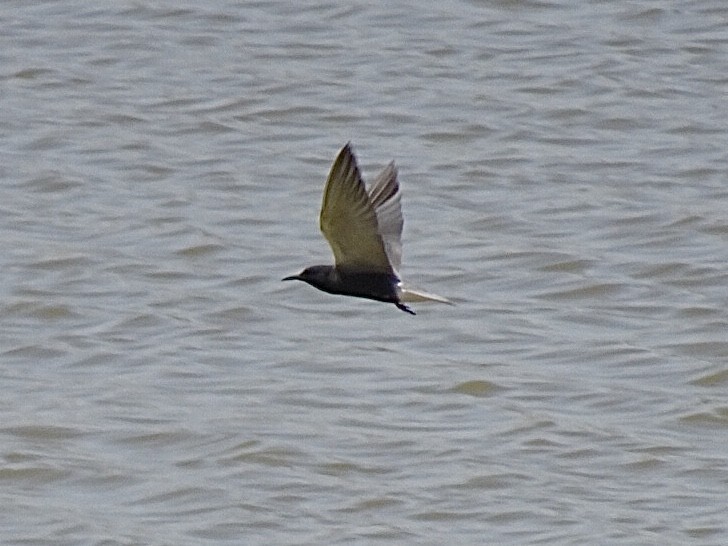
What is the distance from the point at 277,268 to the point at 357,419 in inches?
59.0

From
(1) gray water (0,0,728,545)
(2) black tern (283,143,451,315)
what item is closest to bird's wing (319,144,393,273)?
(2) black tern (283,143,451,315)

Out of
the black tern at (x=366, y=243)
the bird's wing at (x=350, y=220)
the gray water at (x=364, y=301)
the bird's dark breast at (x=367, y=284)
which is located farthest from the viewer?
the gray water at (x=364, y=301)

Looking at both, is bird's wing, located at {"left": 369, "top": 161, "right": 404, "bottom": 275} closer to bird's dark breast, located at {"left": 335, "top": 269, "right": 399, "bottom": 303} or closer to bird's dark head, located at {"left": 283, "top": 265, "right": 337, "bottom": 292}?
bird's dark breast, located at {"left": 335, "top": 269, "right": 399, "bottom": 303}

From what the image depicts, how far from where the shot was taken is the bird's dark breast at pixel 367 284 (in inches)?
246

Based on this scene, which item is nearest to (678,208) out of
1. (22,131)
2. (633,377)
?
(633,377)

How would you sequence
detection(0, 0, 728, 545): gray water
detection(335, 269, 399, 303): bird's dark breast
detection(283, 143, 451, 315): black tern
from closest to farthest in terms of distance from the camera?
detection(283, 143, 451, 315): black tern < detection(335, 269, 399, 303): bird's dark breast < detection(0, 0, 728, 545): gray water

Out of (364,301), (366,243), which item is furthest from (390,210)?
(364,301)

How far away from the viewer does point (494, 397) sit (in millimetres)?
8367

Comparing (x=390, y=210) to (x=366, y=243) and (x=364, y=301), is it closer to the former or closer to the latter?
(x=366, y=243)

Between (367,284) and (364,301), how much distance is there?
3204 millimetres

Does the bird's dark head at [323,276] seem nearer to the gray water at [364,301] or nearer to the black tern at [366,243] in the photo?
the black tern at [366,243]

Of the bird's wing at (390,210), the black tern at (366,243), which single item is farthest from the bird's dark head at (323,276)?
the bird's wing at (390,210)

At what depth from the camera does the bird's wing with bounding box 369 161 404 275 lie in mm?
6340

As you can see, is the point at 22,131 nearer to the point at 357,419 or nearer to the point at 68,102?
the point at 68,102
